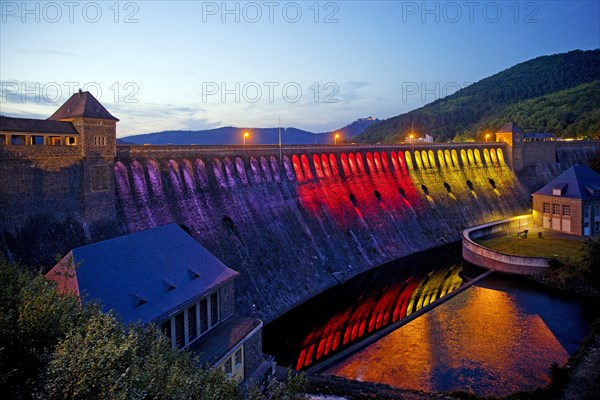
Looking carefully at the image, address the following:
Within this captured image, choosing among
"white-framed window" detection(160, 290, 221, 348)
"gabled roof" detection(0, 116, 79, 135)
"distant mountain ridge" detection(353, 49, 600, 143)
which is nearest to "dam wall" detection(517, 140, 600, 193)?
"distant mountain ridge" detection(353, 49, 600, 143)

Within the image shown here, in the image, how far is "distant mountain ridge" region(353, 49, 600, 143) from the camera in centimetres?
12125

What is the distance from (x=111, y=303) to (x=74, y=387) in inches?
357

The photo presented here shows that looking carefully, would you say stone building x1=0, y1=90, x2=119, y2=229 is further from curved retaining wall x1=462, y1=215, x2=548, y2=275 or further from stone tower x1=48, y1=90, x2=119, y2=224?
curved retaining wall x1=462, y1=215, x2=548, y2=275

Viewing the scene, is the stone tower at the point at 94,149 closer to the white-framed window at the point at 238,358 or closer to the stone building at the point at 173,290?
the stone building at the point at 173,290

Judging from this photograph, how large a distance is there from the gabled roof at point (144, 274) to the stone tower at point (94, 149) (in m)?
7.67

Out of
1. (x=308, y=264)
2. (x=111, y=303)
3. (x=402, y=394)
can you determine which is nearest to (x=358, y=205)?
(x=308, y=264)

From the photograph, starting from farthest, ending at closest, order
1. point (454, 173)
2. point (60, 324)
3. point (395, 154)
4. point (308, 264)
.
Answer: point (454, 173) < point (395, 154) < point (308, 264) < point (60, 324)

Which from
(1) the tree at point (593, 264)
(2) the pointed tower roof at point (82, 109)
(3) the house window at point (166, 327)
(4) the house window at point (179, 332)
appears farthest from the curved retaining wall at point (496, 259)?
(2) the pointed tower roof at point (82, 109)

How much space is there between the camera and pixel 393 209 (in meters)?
53.3

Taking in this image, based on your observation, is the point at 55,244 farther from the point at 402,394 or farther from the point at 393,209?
the point at 393,209

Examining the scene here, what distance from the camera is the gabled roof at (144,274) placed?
17703 millimetres

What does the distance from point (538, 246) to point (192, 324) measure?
130ft

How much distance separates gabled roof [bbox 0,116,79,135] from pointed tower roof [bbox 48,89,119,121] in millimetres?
980

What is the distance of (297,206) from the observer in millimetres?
44094
